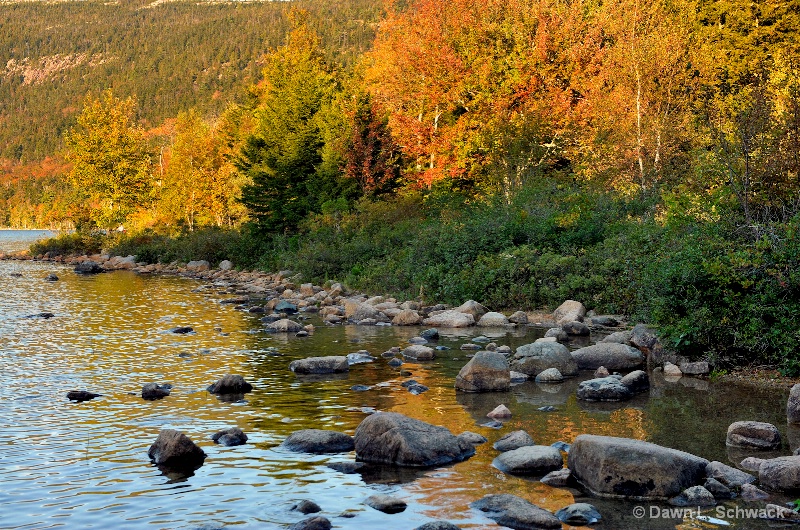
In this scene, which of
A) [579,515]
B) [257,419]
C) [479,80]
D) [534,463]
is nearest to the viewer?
[579,515]

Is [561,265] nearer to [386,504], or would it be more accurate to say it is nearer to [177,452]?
[177,452]

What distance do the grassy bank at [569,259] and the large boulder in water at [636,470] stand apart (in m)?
5.34

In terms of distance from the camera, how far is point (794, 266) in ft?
42.2

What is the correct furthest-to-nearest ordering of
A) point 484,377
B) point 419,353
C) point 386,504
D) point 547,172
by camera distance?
point 547,172 → point 419,353 → point 484,377 → point 386,504

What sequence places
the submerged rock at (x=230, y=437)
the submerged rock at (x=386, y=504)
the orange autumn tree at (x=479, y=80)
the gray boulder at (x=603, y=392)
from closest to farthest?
1. the submerged rock at (x=386, y=504)
2. the submerged rock at (x=230, y=437)
3. the gray boulder at (x=603, y=392)
4. the orange autumn tree at (x=479, y=80)

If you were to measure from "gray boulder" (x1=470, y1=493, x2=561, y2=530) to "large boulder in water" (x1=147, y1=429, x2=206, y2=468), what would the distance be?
3.43m

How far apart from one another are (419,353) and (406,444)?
263 inches

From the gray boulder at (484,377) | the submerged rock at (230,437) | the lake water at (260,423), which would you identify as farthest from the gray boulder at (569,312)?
the submerged rock at (230,437)

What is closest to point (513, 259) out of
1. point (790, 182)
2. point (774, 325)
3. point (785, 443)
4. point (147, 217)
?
point (790, 182)

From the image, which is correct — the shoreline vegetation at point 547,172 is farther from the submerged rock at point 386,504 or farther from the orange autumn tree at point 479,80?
the submerged rock at point 386,504

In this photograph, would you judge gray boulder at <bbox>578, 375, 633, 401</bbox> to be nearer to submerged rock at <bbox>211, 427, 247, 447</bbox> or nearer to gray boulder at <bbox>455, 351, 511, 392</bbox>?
gray boulder at <bbox>455, 351, 511, 392</bbox>

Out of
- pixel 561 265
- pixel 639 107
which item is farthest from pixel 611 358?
pixel 639 107

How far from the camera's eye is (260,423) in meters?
11.3

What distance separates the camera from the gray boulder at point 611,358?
14.6 meters
